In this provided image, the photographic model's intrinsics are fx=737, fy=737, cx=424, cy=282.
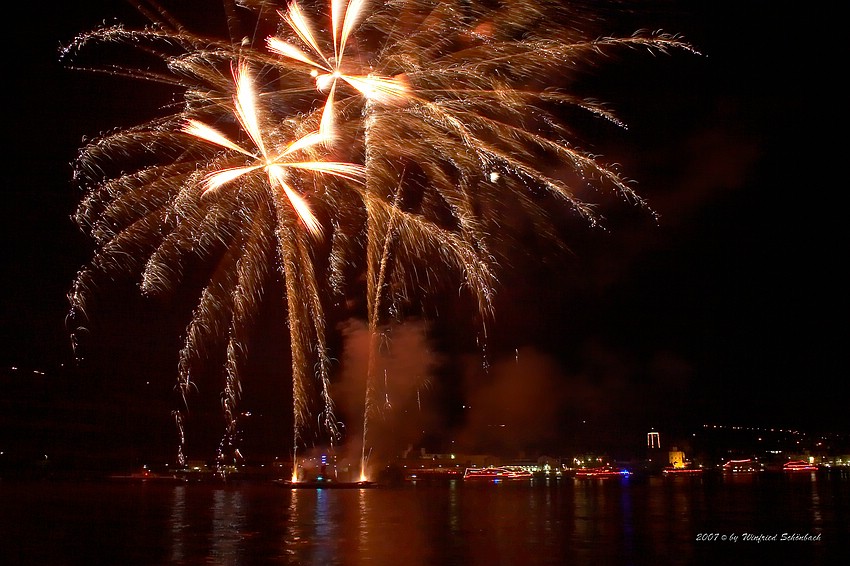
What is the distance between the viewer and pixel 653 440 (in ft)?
260

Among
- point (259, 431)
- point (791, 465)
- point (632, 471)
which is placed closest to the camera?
point (259, 431)

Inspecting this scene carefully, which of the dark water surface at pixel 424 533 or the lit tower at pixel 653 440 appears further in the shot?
the lit tower at pixel 653 440

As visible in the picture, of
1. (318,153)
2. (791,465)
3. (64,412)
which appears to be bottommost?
(791,465)

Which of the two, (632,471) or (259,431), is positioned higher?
(259,431)

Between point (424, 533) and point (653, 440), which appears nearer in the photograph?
point (424, 533)

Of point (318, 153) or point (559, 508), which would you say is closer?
Result: point (318, 153)

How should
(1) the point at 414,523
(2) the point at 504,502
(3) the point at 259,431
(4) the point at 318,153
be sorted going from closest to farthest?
1. (4) the point at 318,153
2. (1) the point at 414,523
3. (2) the point at 504,502
4. (3) the point at 259,431

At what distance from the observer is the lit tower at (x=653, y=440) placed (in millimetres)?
78312

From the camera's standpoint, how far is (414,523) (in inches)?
548

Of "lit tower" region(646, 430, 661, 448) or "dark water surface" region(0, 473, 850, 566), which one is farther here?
"lit tower" region(646, 430, 661, 448)

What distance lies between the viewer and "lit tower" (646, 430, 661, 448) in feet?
257

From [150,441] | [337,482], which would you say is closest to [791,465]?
[337,482]

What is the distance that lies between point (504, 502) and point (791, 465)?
63.6 metres

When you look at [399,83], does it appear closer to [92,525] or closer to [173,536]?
[173,536]
